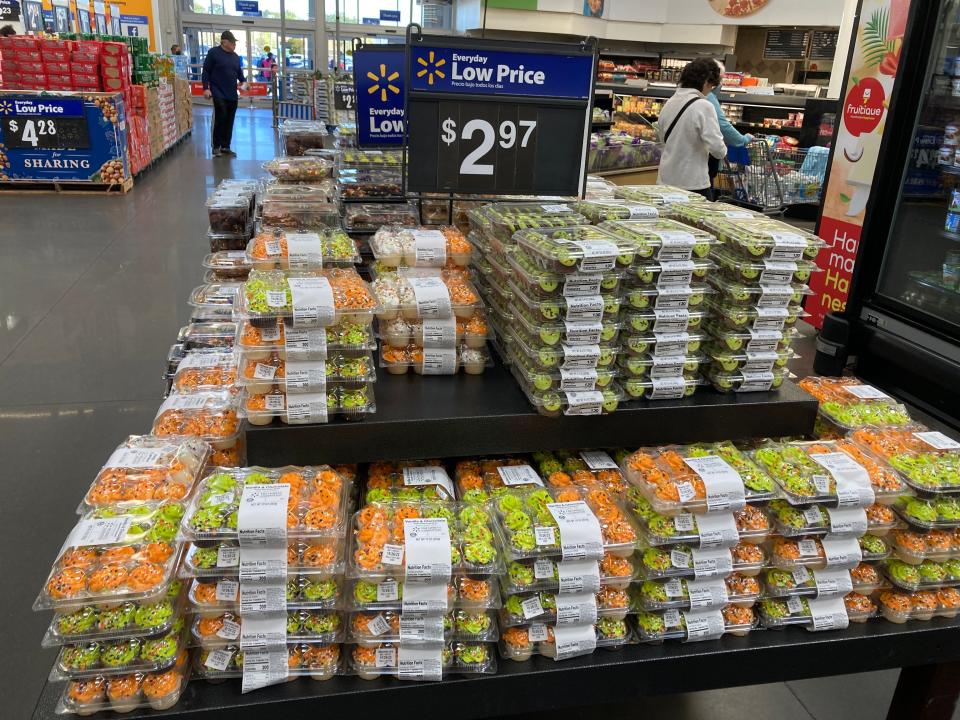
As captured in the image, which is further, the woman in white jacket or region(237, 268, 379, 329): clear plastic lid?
the woman in white jacket

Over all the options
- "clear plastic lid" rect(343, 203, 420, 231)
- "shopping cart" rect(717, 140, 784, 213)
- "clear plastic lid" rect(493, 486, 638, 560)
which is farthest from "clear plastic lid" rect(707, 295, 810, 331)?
"shopping cart" rect(717, 140, 784, 213)

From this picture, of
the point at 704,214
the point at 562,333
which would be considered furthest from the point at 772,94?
the point at 562,333

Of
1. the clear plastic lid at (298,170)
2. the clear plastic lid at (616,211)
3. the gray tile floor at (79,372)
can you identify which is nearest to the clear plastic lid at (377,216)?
the clear plastic lid at (298,170)

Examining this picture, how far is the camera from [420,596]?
1578mm

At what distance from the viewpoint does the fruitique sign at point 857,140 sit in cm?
443

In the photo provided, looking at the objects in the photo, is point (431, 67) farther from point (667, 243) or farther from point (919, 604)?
point (919, 604)

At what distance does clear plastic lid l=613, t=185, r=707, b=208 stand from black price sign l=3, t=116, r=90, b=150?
798 centimetres

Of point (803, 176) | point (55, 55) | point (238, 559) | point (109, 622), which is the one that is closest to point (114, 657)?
point (109, 622)

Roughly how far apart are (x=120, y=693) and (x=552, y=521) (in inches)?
38.0

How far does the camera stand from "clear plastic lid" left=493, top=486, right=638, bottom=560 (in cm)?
166

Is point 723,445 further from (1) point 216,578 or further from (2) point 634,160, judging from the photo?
(2) point 634,160

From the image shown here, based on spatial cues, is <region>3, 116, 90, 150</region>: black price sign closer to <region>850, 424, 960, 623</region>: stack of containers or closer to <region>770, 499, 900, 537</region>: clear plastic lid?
<region>770, 499, 900, 537</region>: clear plastic lid

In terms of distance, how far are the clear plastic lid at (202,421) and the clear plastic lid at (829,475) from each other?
1.49 m

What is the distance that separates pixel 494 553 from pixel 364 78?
3236 mm
